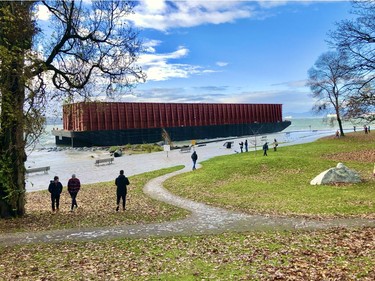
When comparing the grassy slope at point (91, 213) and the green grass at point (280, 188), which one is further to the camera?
the green grass at point (280, 188)

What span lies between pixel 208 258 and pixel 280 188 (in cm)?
1287

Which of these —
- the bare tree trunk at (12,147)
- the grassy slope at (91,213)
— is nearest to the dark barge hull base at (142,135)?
the grassy slope at (91,213)

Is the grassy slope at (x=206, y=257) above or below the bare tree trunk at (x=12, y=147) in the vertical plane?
below

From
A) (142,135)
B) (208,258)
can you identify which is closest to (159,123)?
(142,135)

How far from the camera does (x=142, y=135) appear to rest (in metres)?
80.3

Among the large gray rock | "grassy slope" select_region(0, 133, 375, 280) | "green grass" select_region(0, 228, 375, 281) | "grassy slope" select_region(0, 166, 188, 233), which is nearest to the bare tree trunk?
"grassy slope" select_region(0, 166, 188, 233)

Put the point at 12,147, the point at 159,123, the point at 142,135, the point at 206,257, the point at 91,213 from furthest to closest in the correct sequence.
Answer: the point at 159,123, the point at 142,135, the point at 91,213, the point at 12,147, the point at 206,257

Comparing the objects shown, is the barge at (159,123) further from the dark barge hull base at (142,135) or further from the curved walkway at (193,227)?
the curved walkway at (193,227)

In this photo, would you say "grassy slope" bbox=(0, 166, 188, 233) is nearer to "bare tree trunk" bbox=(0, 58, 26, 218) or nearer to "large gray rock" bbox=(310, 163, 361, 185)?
"bare tree trunk" bbox=(0, 58, 26, 218)

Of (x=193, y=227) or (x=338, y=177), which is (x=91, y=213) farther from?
(x=338, y=177)

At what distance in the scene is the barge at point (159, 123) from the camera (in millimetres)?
73312

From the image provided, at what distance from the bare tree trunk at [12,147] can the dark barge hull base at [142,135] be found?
153ft

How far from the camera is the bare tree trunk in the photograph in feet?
40.3

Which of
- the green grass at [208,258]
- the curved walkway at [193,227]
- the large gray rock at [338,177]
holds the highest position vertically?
the large gray rock at [338,177]
